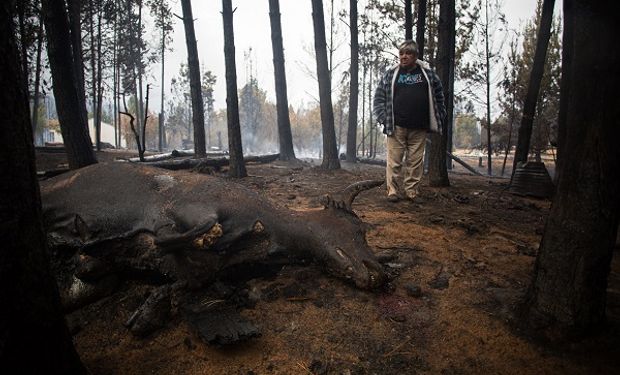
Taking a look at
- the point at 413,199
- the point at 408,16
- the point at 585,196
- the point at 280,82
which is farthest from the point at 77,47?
the point at 585,196

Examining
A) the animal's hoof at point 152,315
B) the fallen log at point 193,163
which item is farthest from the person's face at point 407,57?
the fallen log at point 193,163

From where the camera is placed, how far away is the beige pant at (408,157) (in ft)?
17.7

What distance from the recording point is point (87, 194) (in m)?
3.11

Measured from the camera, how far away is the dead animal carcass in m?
2.58

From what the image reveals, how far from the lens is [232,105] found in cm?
816

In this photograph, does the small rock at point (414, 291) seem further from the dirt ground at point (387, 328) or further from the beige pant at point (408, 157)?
the beige pant at point (408, 157)

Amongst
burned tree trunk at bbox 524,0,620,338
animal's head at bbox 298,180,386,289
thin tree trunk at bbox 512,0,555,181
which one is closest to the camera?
burned tree trunk at bbox 524,0,620,338

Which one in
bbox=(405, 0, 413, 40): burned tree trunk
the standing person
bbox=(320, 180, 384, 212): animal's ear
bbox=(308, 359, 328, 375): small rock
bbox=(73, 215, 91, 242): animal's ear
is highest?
bbox=(405, 0, 413, 40): burned tree trunk

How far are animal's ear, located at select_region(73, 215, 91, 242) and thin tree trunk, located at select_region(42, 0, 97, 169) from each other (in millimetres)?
3943

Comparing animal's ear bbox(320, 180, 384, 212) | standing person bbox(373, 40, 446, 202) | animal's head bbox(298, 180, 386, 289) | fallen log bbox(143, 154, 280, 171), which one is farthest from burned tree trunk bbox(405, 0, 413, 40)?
animal's head bbox(298, 180, 386, 289)

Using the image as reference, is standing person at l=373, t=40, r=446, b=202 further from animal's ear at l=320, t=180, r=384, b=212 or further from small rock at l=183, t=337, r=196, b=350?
small rock at l=183, t=337, r=196, b=350

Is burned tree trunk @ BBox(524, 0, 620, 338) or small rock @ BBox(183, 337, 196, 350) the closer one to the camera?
burned tree trunk @ BBox(524, 0, 620, 338)

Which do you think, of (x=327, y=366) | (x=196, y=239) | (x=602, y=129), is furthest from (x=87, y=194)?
(x=602, y=129)

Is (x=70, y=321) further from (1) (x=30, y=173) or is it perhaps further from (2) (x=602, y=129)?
(2) (x=602, y=129)
